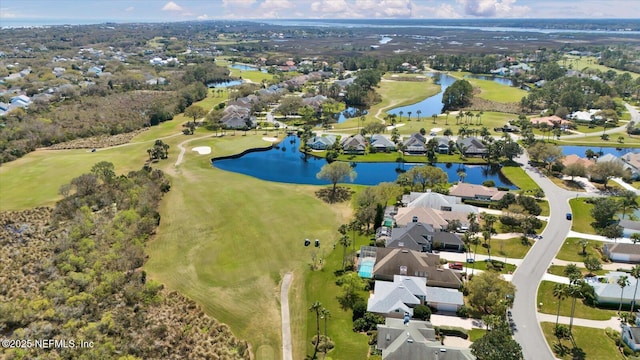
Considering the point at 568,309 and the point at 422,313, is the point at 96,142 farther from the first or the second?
the point at 568,309

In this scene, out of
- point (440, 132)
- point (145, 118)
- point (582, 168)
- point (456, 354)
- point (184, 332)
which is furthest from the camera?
point (145, 118)

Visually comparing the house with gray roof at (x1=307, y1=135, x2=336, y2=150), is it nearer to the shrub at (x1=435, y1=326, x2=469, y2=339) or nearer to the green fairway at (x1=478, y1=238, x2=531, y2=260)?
the green fairway at (x1=478, y1=238, x2=531, y2=260)

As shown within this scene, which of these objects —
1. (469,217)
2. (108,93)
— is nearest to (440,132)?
(469,217)

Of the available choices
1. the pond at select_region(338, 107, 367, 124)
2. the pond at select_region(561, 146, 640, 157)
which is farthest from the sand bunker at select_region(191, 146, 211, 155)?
the pond at select_region(561, 146, 640, 157)

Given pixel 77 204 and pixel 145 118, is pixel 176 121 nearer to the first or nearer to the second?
pixel 145 118

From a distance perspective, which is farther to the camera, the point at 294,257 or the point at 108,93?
the point at 108,93

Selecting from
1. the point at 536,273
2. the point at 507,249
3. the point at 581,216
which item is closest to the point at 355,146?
the point at 581,216
